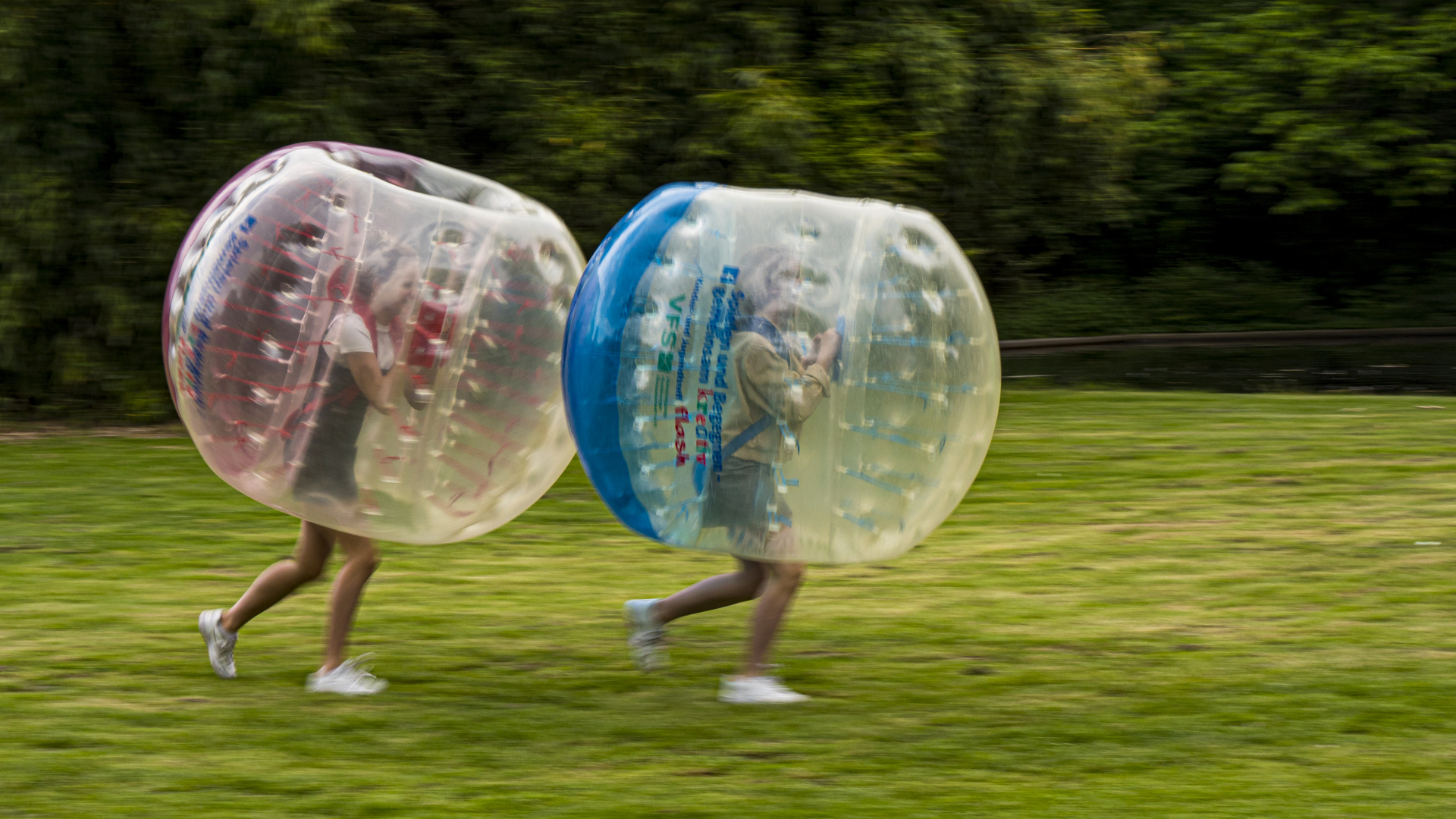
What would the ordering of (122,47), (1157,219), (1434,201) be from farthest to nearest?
1. (1157,219)
2. (1434,201)
3. (122,47)

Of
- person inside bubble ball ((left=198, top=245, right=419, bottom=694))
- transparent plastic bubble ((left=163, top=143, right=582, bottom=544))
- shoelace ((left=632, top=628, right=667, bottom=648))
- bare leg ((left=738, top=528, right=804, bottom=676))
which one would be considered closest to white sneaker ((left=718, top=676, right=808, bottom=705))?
bare leg ((left=738, top=528, right=804, bottom=676))

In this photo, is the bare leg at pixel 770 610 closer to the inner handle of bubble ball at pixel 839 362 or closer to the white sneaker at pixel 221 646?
the inner handle of bubble ball at pixel 839 362

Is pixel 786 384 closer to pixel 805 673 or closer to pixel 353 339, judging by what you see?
pixel 353 339

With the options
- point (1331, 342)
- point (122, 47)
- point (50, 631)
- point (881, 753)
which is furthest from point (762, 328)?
point (1331, 342)

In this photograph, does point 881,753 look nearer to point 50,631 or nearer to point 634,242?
point 634,242

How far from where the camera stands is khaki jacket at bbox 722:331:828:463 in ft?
15.9

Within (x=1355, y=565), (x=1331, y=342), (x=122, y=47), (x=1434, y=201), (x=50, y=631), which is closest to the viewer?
(x=50, y=631)

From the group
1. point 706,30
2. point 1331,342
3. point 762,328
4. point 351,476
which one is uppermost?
point 706,30

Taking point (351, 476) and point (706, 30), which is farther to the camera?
point (706, 30)

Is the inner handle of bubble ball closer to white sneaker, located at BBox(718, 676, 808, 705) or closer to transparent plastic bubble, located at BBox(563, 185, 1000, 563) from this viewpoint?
transparent plastic bubble, located at BBox(563, 185, 1000, 563)

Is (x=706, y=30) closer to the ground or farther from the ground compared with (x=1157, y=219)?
farther from the ground

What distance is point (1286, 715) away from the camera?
5.14 metres

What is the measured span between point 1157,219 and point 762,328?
93.7 feet

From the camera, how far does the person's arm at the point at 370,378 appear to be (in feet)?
16.4
